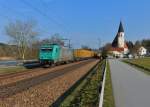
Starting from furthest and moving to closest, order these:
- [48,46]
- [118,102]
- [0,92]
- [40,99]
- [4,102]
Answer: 1. [48,46]
2. [0,92]
3. [40,99]
4. [4,102]
5. [118,102]

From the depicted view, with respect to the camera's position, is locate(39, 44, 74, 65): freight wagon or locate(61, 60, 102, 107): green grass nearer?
locate(61, 60, 102, 107): green grass

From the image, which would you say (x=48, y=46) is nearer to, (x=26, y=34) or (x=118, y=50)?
(x=26, y=34)

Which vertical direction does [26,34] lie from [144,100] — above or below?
above

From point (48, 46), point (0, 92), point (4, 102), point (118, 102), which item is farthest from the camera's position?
point (48, 46)

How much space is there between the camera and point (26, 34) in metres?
85.2

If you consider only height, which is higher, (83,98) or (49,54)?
(49,54)

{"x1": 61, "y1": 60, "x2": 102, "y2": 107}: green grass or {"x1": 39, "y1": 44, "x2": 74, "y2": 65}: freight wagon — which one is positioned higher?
{"x1": 39, "y1": 44, "x2": 74, "y2": 65}: freight wagon

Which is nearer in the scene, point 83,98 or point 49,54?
point 83,98

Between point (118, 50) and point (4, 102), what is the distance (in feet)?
595

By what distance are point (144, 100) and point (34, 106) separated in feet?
13.9

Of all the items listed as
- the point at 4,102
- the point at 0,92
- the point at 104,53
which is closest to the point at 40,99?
the point at 4,102

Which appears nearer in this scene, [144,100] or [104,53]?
[144,100]

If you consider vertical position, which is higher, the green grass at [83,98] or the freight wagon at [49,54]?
the freight wagon at [49,54]

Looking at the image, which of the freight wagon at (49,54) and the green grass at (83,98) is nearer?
the green grass at (83,98)
